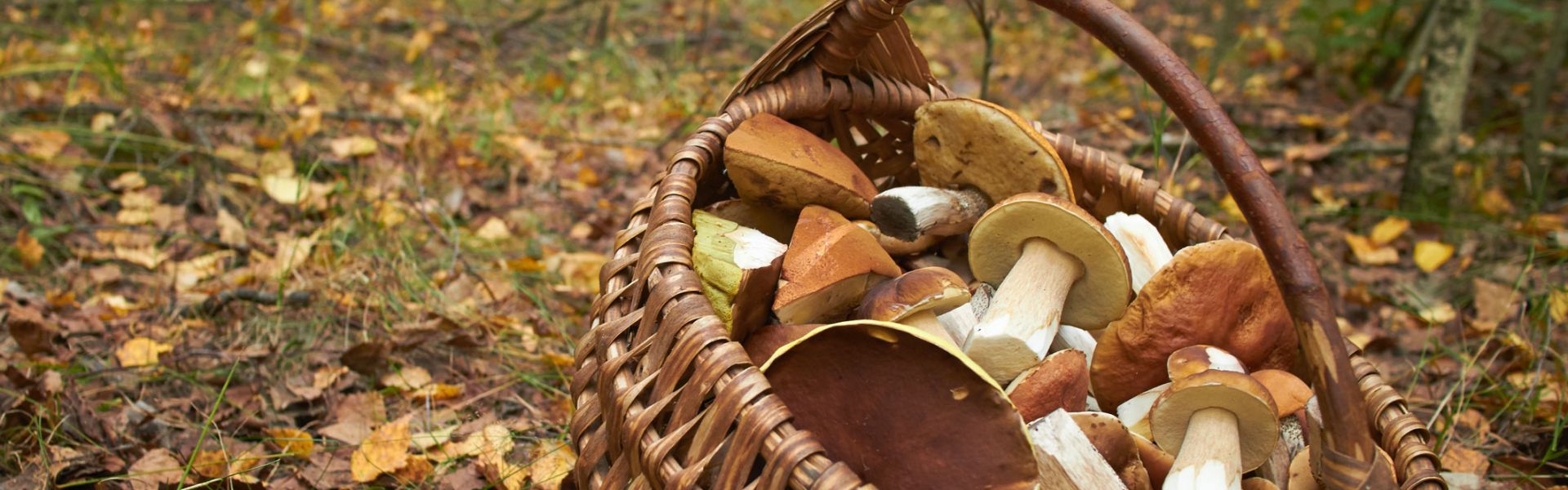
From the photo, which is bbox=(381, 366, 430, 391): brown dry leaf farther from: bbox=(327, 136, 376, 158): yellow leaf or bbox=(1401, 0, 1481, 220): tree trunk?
bbox=(1401, 0, 1481, 220): tree trunk

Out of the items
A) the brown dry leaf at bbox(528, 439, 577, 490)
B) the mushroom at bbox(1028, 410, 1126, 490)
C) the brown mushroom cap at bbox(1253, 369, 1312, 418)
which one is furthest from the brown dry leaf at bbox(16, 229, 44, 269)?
the brown mushroom cap at bbox(1253, 369, 1312, 418)

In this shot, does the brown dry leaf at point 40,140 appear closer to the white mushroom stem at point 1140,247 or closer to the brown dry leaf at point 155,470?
the brown dry leaf at point 155,470

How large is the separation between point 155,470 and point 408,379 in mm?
411

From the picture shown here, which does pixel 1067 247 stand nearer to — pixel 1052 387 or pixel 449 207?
pixel 1052 387

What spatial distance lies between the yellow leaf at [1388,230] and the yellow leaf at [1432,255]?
5.0 inches

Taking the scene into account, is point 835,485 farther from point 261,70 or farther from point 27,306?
point 261,70

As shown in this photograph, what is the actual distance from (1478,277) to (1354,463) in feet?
5.48

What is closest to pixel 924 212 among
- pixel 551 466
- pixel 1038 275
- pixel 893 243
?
pixel 893 243

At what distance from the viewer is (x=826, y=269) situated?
121 cm

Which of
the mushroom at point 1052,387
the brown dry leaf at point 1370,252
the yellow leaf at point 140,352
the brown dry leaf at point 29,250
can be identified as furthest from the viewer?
the brown dry leaf at point 1370,252

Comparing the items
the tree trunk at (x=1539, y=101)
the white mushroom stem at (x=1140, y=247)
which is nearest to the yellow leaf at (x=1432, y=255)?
the tree trunk at (x=1539, y=101)

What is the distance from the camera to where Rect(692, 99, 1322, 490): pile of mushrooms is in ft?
3.11

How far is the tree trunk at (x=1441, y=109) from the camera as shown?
8.00 ft

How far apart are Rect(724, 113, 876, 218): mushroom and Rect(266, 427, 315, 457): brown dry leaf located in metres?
0.74
